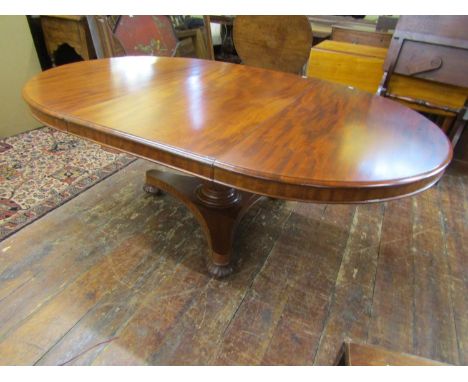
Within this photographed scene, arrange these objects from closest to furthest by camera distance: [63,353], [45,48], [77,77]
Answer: [63,353]
[77,77]
[45,48]

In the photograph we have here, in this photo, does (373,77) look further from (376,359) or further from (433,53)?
(376,359)

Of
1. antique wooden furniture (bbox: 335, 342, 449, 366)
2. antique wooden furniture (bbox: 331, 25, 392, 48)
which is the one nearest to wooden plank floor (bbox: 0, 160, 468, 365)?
antique wooden furniture (bbox: 335, 342, 449, 366)

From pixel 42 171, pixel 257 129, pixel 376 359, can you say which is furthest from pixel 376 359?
pixel 42 171

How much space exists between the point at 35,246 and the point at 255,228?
0.99 m

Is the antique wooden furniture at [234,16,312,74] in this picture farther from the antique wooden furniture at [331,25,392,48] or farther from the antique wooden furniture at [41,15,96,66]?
the antique wooden furniture at [41,15,96,66]

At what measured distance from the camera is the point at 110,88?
1.01 metres

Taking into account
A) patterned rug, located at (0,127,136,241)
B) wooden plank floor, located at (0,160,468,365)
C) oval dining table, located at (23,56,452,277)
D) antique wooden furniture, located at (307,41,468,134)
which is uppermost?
oval dining table, located at (23,56,452,277)

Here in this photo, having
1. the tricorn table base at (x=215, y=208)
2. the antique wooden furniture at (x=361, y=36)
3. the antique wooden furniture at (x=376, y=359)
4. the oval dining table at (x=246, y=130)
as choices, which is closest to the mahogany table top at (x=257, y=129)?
the oval dining table at (x=246, y=130)

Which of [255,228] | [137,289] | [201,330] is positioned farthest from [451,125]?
[137,289]

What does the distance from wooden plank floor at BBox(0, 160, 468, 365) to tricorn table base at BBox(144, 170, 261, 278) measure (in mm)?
82

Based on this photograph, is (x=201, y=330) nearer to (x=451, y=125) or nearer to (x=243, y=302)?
(x=243, y=302)

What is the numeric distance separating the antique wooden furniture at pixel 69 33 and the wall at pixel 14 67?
24cm

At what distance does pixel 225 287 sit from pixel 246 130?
2.21 ft

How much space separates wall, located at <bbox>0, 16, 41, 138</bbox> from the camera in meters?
2.02
